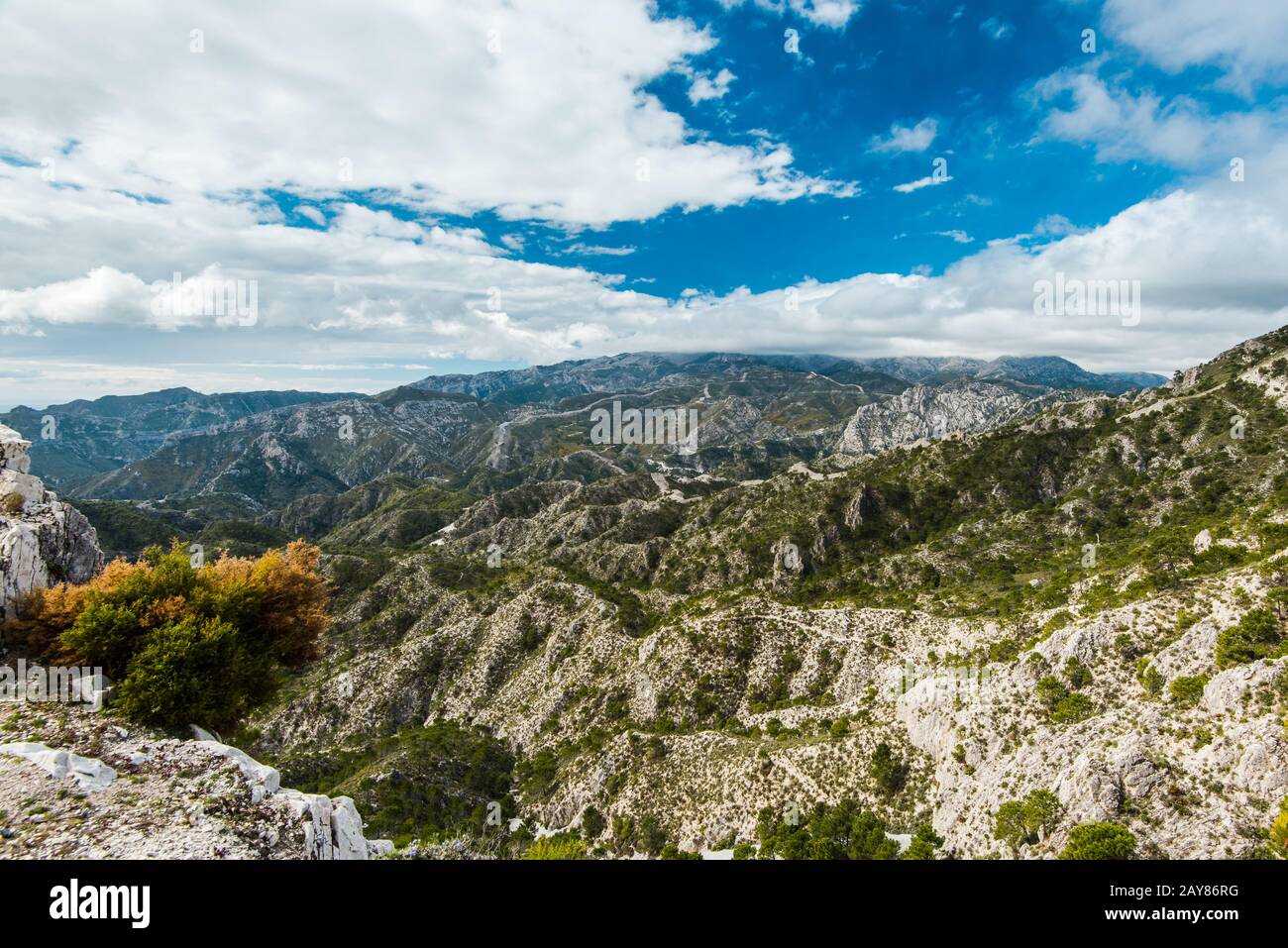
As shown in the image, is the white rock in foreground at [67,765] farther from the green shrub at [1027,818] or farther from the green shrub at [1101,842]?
the green shrub at [1027,818]

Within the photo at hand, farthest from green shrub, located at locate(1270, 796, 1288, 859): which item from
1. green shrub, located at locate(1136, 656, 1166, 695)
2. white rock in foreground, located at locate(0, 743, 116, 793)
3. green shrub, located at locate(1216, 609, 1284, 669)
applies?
white rock in foreground, located at locate(0, 743, 116, 793)

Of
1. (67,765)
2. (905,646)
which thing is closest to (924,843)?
(905,646)

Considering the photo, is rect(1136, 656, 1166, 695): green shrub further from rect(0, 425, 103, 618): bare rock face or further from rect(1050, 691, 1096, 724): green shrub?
rect(0, 425, 103, 618): bare rock face

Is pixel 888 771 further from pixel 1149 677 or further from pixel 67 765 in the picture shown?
pixel 67 765

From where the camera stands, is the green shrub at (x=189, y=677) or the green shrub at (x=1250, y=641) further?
the green shrub at (x=1250, y=641)

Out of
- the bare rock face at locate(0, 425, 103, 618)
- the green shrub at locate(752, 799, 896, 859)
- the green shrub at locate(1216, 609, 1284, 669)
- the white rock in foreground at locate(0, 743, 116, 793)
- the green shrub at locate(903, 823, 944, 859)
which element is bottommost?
the green shrub at locate(752, 799, 896, 859)

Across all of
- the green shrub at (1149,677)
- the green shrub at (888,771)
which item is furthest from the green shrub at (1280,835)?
the green shrub at (888,771)
